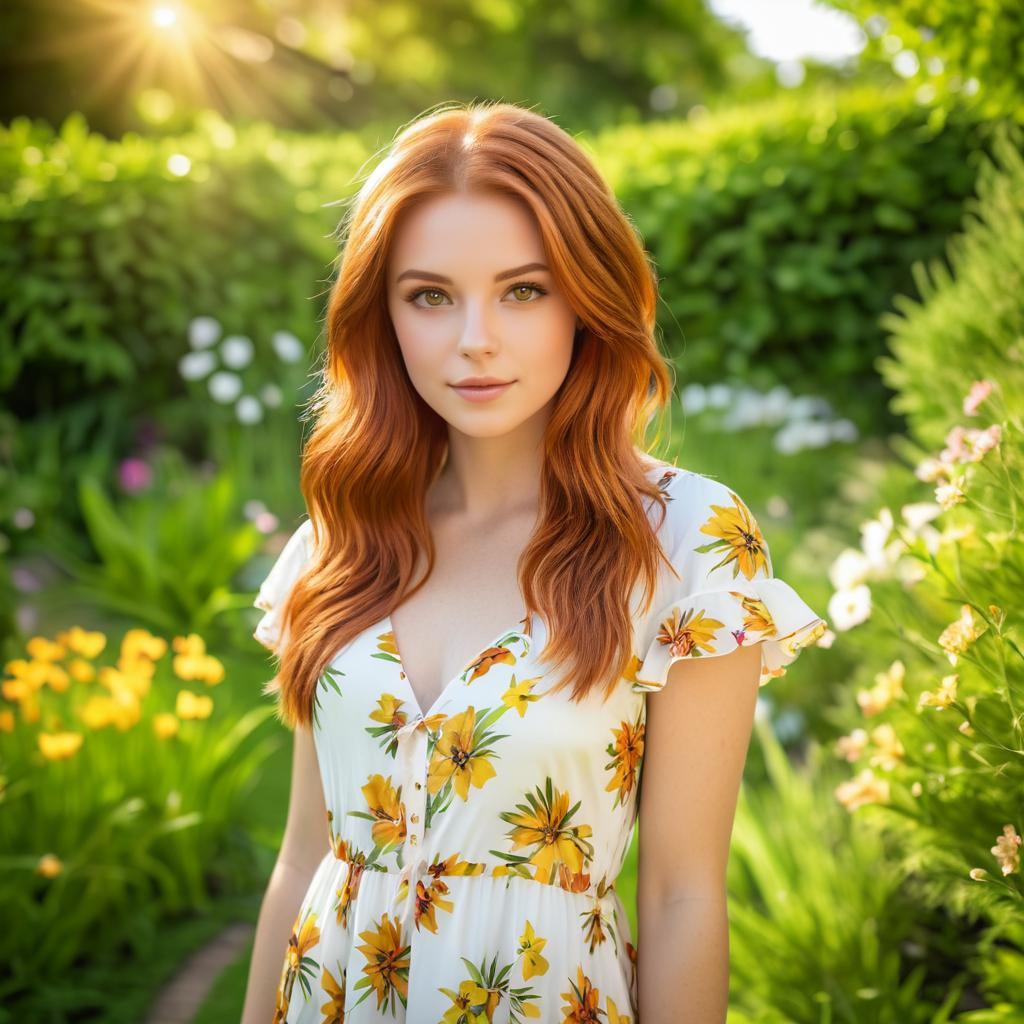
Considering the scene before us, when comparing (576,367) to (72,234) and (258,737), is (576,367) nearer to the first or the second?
(258,737)

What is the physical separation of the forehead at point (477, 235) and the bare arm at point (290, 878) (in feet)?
2.62

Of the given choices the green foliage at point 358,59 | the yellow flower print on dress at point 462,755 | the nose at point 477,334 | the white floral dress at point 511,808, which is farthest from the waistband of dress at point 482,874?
the green foliage at point 358,59

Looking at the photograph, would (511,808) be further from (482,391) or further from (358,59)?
(358,59)

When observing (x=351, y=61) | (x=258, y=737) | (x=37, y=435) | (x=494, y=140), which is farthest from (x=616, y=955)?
(x=351, y=61)

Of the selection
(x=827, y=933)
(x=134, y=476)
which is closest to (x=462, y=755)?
(x=827, y=933)

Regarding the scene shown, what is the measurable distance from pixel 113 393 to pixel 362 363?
13.3ft

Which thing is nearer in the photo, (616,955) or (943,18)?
(616,955)

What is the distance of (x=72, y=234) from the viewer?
17.4 ft

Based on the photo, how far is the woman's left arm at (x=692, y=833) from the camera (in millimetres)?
1520

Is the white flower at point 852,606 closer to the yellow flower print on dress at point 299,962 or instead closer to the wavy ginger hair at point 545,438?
the wavy ginger hair at point 545,438

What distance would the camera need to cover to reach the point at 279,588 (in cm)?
196

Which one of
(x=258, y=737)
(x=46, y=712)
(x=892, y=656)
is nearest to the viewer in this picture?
(x=892, y=656)

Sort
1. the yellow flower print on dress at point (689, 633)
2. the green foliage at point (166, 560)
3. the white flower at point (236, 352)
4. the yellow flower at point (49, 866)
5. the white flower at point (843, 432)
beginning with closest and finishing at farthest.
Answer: the yellow flower print on dress at point (689, 633) < the yellow flower at point (49, 866) < the green foliage at point (166, 560) < the white flower at point (843, 432) < the white flower at point (236, 352)

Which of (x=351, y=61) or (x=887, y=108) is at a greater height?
(x=351, y=61)
